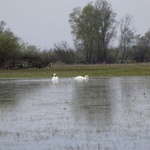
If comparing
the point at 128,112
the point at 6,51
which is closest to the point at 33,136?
the point at 128,112

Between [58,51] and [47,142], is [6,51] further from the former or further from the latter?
[47,142]

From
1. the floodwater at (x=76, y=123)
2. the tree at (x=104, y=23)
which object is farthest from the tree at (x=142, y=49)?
the floodwater at (x=76, y=123)

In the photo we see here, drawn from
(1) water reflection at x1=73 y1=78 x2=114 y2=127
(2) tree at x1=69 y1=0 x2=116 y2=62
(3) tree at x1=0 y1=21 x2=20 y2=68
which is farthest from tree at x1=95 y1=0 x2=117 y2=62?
(1) water reflection at x1=73 y1=78 x2=114 y2=127

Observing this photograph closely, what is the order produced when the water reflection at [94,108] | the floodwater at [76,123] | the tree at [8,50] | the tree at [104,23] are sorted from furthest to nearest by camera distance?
the tree at [104,23], the tree at [8,50], the water reflection at [94,108], the floodwater at [76,123]

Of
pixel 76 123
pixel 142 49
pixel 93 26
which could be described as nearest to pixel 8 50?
pixel 93 26

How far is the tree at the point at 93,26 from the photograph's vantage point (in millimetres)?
91250

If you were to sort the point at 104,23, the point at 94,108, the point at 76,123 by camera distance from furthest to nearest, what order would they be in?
the point at 104,23 < the point at 94,108 < the point at 76,123

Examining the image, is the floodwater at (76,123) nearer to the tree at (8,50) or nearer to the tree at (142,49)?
the tree at (8,50)

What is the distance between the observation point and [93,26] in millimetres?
92062

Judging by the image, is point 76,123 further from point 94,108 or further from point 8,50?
point 8,50

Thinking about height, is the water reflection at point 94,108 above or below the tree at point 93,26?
below

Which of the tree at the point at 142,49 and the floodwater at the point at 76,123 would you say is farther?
the tree at the point at 142,49

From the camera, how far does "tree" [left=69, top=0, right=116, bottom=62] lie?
9125 cm

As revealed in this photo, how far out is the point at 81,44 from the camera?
94.8 m
